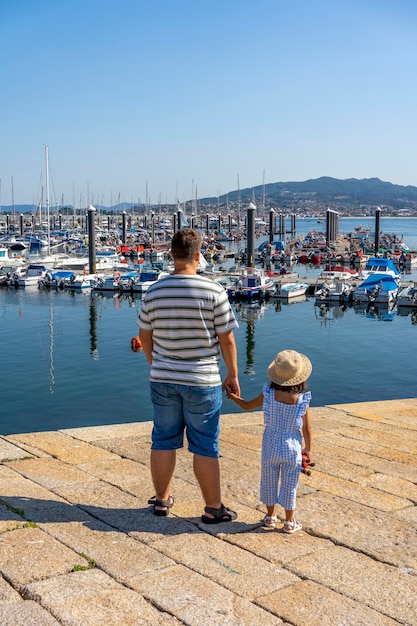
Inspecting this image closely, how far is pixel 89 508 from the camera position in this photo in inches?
191

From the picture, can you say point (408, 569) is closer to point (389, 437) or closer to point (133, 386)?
point (389, 437)

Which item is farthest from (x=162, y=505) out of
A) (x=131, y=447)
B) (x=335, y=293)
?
(x=335, y=293)

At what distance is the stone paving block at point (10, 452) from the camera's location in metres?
6.16

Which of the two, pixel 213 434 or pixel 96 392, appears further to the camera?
pixel 96 392

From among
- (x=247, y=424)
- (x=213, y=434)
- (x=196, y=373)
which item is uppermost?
(x=196, y=373)

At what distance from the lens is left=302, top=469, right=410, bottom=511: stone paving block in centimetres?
516

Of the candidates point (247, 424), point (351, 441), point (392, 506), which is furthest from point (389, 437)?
point (392, 506)

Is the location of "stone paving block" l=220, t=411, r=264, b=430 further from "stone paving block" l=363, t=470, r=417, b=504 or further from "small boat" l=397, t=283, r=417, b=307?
"small boat" l=397, t=283, r=417, b=307

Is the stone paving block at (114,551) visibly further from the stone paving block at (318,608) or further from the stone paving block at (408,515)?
the stone paving block at (408,515)

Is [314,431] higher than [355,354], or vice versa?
[314,431]

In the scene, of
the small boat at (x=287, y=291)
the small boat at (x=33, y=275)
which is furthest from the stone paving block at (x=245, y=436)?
A: the small boat at (x=33, y=275)

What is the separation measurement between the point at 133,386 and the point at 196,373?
1613 cm

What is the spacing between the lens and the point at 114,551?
13.5 feet

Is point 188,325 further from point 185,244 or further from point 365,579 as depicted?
point 365,579
